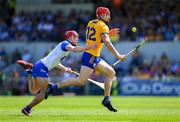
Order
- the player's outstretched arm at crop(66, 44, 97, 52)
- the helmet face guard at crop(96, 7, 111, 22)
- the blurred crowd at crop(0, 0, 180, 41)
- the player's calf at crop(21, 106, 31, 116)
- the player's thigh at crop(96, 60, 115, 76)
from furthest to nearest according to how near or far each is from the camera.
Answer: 1. the blurred crowd at crop(0, 0, 180, 41)
2. the helmet face guard at crop(96, 7, 111, 22)
3. the player's thigh at crop(96, 60, 115, 76)
4. the player's calf at crop(21, 106, 31, 116)
5. the player's outstretched arm at crop(66, 44, 97, 52)

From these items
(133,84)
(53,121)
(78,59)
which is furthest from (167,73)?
(53,121)

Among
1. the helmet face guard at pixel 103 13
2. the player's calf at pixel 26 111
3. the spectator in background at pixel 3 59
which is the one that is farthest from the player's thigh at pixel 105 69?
the spectator in background at pixel 3 59

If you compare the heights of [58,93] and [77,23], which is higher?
[77,23]

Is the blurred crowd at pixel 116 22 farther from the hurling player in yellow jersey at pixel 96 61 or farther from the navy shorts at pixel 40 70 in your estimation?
the navy shorts at pixel 40 70

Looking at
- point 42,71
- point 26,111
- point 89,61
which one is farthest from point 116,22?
point 26,111

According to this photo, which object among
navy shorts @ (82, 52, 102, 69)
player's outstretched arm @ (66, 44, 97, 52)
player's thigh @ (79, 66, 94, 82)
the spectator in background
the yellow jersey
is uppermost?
the yellow jersey

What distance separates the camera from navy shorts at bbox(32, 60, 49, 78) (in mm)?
18219

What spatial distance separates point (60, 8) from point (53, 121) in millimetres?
29895

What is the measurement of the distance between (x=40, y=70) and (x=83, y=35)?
74.2 feet

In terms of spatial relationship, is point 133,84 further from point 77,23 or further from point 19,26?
point 19,26

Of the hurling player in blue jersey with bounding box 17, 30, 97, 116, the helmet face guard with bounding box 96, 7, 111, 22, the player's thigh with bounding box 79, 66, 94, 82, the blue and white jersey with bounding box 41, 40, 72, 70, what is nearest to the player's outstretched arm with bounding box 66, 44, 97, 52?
the hurling player in blue jersey with bounding box 17, 30, 97, 116

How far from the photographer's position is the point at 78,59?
40.8m

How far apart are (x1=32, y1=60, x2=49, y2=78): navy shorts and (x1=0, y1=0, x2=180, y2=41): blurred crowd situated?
21.8 m

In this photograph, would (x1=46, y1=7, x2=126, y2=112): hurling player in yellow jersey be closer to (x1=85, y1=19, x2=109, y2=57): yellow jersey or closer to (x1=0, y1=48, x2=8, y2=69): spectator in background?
(x1=85, y1=19, x2=109, y2=57): yellow jersey
